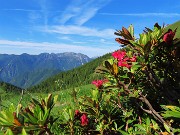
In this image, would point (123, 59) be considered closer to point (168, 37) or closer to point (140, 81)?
point (140, 81)

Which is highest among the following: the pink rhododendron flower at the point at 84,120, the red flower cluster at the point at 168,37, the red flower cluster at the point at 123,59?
the red flower cluster at the point at 168,37

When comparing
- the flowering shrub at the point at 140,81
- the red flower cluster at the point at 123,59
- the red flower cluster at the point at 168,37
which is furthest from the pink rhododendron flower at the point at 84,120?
the red flower cluster at the point at 168,37

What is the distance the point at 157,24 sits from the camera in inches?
110

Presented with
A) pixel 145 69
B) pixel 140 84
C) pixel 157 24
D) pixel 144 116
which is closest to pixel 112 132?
pixel 144 116

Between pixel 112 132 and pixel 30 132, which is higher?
pixel 30 132

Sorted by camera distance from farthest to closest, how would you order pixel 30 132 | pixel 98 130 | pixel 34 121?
pixel 98 130 → pixel 30 132 → pixel 34 121

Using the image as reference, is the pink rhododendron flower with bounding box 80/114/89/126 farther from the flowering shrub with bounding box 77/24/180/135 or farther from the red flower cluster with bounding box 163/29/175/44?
the red flower cluster with bounding box 163/29/175/44

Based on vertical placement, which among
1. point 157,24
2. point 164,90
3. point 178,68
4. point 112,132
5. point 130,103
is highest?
point 157,24

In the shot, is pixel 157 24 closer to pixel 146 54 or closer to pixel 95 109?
pixel 146 54

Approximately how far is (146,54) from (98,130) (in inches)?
41.1

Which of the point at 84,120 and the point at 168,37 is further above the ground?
the point at 168,37

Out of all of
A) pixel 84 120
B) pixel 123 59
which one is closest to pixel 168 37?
pixel 123 59

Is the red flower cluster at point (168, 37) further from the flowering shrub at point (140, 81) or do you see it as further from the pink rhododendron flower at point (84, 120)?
the pink rhododendron flower at point (84, 120)

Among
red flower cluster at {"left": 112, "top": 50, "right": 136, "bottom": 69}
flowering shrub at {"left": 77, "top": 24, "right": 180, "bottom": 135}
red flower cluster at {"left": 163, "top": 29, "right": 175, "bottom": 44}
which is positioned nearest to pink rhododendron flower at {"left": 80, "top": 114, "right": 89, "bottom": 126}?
flowering shrub at {"left": 77, "top": 24, "right": 180, "bottom": 135}
